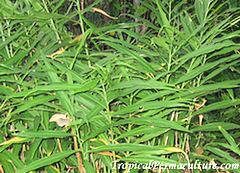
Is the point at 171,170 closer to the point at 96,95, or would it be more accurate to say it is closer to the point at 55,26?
the point at 96,95

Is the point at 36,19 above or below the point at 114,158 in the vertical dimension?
above

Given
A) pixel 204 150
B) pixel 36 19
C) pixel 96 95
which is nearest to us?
pixel 96 95

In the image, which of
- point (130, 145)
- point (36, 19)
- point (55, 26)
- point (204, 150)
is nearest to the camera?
point (130, 145)

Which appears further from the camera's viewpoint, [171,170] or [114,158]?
[171,170]

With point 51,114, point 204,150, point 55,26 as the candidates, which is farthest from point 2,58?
point 204,150

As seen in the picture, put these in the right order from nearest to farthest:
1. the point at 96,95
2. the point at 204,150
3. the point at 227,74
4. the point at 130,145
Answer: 1. the point at 130,145
2. the point at 96,95
3. the point at 204,150
4. the point at 227,74

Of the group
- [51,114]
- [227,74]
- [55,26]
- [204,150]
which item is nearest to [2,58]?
[55,26]

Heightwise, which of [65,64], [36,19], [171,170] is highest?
[36,19]

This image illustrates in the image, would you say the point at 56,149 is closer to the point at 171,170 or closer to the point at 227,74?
the point at 171,170

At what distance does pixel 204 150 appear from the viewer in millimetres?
1674

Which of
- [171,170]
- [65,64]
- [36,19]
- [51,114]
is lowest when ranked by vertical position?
[171,170]

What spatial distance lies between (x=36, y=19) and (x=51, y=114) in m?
0.28

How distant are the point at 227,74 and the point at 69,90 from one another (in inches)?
44.6

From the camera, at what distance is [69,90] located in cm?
120
